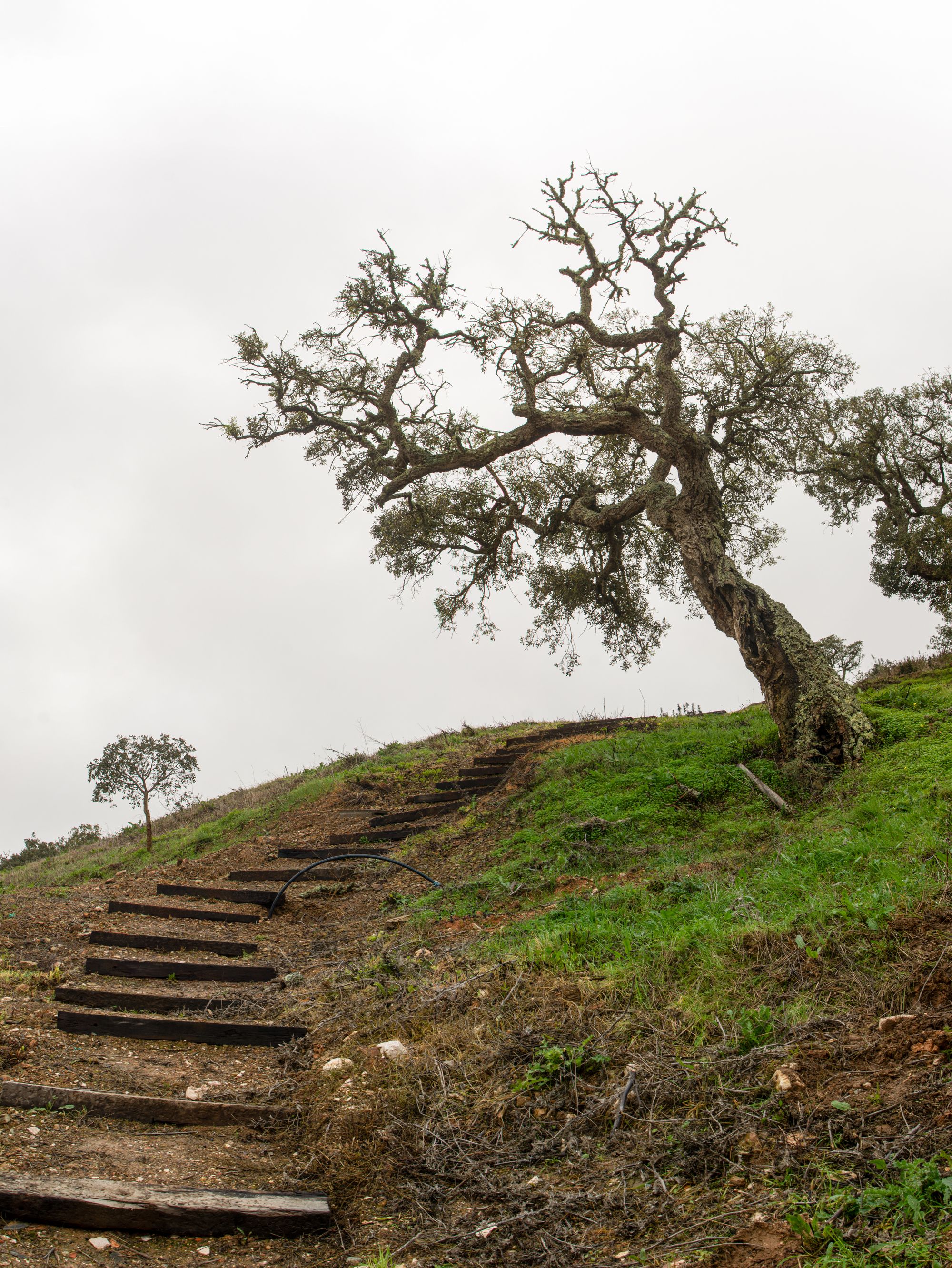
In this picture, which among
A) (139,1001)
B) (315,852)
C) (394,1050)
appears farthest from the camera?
(315,852)

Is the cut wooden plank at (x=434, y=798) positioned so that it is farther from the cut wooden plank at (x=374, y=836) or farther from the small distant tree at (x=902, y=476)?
the small distant tree at (x=902, y=476)

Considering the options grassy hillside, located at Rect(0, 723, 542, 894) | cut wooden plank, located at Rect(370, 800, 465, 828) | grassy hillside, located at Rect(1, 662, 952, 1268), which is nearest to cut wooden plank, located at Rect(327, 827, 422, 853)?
cut wooden plank, located at Rect(370, 800, 465, 828)

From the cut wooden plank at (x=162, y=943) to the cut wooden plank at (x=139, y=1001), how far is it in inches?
56.6

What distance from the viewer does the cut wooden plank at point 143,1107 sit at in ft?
15.3

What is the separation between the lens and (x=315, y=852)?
1248cm

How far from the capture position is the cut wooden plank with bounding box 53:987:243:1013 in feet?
21.2

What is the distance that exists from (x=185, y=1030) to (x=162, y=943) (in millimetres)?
2344

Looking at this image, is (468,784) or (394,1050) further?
(468,784)

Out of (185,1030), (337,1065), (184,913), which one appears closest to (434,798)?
(184,913)

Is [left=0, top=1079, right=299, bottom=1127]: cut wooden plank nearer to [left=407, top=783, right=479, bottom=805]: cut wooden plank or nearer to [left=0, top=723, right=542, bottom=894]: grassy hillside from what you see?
[left=0, top=723, right=542, bottom=894]: grassy hillside

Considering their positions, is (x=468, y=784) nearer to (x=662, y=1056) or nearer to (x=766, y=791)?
(x=766, y=791)

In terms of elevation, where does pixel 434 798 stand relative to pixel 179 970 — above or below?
above

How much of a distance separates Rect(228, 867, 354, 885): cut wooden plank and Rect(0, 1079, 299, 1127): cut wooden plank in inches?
248

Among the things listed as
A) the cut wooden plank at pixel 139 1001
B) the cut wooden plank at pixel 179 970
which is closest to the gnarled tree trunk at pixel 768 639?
the cut wooden plank at pixel 179 970
